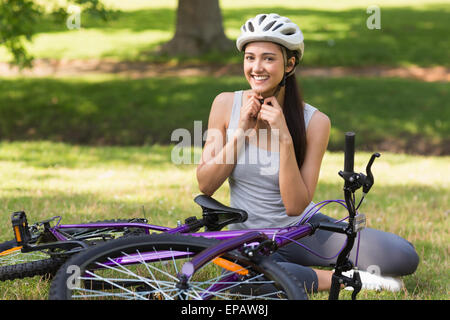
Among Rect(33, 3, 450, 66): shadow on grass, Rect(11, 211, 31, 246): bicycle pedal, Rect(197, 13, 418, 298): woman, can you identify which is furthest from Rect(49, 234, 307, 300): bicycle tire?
Rect(33, 3, 450, 66): shadow on grass

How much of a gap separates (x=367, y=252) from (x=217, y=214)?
116cm

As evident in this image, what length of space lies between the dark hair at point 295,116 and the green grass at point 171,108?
29.2 feet

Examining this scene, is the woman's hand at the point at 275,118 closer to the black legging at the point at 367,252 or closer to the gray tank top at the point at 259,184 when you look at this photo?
the gray tank top at the point at 259,184

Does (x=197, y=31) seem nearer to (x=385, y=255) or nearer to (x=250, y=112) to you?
(x=385, y=255)

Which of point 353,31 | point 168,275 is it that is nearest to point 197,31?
point 353,31

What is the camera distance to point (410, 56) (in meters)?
18.6

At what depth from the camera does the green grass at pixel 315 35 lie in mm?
18453

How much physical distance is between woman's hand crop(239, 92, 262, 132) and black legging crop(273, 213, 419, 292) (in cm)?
83

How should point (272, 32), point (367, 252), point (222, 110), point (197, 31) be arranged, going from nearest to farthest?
point (272, 32) → point (222, 110) → point (367, 252) → point (197, 31)

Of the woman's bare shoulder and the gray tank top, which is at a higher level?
the woman's bare shoulder

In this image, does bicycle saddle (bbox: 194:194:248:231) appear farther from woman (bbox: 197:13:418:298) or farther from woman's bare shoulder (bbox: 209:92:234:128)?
woman's bare shoulder (bbox: 209:92:234:128)

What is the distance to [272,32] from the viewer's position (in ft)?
11.4

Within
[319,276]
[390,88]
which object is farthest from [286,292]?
[390,88]

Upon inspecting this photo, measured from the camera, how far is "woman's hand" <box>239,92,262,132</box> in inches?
138
